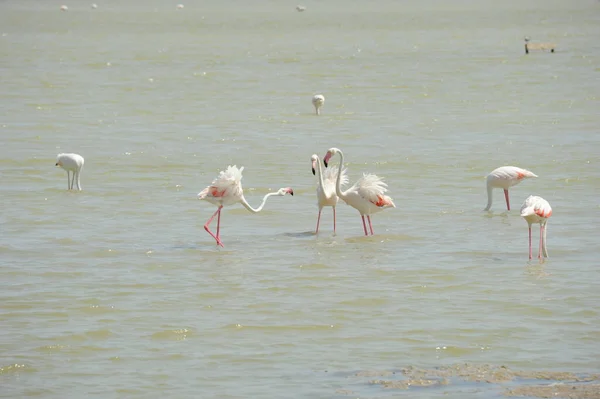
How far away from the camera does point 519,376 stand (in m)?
7.72

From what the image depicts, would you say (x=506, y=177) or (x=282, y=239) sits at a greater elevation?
(x=506, y=177)

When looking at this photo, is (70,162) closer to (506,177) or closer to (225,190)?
(225,190)

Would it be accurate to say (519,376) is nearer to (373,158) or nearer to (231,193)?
(231,193)

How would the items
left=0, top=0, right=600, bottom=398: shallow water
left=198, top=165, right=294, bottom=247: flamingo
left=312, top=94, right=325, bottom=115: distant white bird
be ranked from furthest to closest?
left=312, top=94, right=325, bottom=115: distant white bird, left=198, top=165, right=294, bottom=247: flamingo, left=0, top=0, right=600, bottom=398: shallow water

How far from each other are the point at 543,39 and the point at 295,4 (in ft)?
187

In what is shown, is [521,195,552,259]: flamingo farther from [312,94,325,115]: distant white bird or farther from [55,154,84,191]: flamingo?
[312,94,325,115]: distant white bird

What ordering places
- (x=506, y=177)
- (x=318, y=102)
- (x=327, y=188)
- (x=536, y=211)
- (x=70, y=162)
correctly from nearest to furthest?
(x=536, y=211), (x=327, y=188), (x=506, y=177), (x=70, y=162), (x=318, y=102)

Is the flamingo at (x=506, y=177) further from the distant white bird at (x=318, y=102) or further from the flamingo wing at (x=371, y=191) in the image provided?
the distant white bird at (x=318, y=102)

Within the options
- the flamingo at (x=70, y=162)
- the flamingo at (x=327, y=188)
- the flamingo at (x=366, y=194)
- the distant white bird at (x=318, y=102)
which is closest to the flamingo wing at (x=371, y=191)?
the flamingo at (x=366, y=194)

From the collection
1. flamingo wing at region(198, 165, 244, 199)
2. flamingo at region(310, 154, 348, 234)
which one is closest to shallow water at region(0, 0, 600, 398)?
flamingo at region(310, 154, 348, 234)

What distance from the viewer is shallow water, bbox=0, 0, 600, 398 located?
835cm

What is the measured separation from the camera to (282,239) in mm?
12664

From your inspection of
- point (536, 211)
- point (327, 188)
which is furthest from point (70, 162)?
point (536, 211)

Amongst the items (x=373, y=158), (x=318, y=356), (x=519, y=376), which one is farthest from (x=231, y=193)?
(x=373, y=158)
